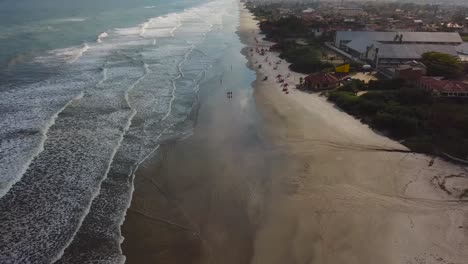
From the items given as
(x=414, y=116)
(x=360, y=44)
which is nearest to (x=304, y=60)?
(x=360, y=44)

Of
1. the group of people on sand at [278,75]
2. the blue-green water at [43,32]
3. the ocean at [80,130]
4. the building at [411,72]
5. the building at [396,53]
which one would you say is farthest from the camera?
the blue-green water at [43,32]

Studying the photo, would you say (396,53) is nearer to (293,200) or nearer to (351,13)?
(293,200)

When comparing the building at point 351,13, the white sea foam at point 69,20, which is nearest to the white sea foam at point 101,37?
the white sea foam at point 69,20

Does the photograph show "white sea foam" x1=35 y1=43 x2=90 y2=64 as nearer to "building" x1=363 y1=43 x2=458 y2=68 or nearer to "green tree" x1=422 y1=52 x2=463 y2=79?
"building" x1=363 y1=43 x2=458 y2=68

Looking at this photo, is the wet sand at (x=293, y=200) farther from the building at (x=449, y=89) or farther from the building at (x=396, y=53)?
the building at (x=396, y=53)

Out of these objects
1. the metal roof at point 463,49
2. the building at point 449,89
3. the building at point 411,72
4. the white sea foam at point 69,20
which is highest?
the white sea foam at point 69,20

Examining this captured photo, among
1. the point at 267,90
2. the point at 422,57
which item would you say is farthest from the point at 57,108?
the point at 422,57
